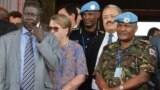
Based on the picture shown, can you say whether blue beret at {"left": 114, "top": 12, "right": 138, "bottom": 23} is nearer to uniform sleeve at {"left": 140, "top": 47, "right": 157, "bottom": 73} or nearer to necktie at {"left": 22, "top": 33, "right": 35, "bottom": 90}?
uniform sleeve at {"left": 140, "top": 47, "right": 157, "bottom": 73}

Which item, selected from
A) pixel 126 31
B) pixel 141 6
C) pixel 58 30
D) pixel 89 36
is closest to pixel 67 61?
pixel 58 30

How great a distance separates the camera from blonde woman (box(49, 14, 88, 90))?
619 cm

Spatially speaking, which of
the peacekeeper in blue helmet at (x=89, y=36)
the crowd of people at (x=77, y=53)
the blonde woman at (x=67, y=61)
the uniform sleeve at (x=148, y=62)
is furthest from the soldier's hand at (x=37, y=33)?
the peacekeeper in blue helmet at (x=89, y=36)

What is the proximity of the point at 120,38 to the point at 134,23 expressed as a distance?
0.22 m

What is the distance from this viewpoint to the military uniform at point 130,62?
19.0ft

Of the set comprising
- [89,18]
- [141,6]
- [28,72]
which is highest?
[89,18]

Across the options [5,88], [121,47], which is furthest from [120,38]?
[5,88]

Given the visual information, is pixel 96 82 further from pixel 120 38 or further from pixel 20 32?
pixel 20 32

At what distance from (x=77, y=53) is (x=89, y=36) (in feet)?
1.82

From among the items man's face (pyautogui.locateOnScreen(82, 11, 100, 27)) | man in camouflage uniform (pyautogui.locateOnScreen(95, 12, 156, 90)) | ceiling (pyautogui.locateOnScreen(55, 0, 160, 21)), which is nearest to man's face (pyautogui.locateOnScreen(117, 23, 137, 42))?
man in camouflage uniform (pyautogui.locateOnScreen(95, 12, 156, 90))

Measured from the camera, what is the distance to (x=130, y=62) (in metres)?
5.82

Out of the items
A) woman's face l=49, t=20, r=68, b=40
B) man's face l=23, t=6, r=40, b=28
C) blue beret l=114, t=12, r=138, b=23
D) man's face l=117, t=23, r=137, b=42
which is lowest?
woman's face l=49, t=20, r=68, b=40

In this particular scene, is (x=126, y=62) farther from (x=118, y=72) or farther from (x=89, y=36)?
(x=89, y=36)

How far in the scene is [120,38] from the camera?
5.96m
